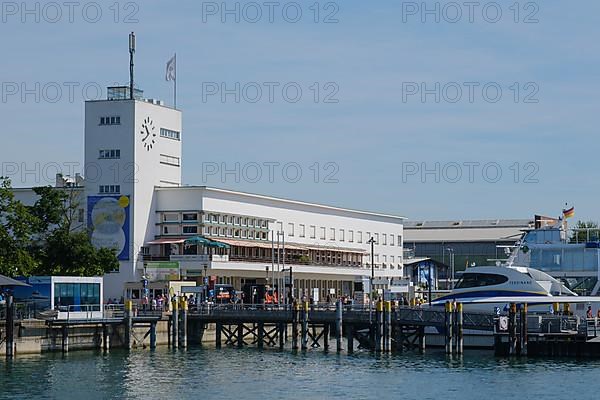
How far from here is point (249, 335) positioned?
296 feet

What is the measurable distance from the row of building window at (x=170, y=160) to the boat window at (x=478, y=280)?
126 feet

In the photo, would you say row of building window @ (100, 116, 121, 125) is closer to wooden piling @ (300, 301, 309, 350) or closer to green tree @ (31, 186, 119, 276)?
green tree @ (31, 186, 119, 276)

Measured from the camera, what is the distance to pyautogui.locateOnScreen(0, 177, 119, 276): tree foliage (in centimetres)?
8506

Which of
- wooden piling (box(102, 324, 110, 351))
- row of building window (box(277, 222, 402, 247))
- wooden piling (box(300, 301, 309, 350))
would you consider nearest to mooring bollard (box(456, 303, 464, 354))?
wooden piling (box(300, 301, 309, 350))

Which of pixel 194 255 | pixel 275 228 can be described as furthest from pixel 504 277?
pixel 275 228

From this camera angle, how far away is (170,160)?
361 feet

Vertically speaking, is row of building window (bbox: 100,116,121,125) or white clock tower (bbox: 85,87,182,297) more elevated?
row of building window (bbox: 100,116,121,125)

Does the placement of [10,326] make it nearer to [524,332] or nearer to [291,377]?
[291,377]

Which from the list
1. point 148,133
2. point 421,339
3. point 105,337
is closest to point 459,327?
point 421,339

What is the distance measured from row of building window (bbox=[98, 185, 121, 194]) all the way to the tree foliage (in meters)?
5.63

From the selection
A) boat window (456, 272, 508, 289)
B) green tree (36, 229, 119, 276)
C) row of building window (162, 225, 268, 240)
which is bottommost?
boat window (456, 272, 508, 289)

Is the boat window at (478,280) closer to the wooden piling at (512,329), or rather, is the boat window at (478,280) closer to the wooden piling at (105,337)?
the wooden piling at (512,329)

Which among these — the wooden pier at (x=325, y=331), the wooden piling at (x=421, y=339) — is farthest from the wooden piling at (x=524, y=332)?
the wooden piling at (x=421, y=339)

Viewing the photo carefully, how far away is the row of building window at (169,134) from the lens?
109 metres
